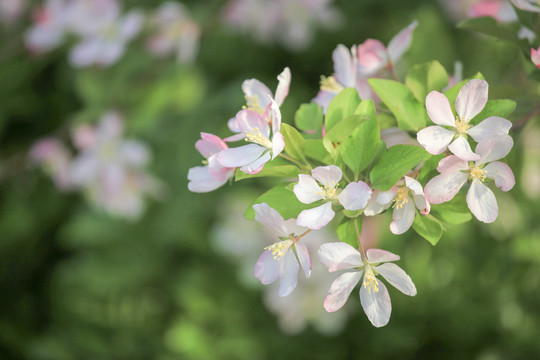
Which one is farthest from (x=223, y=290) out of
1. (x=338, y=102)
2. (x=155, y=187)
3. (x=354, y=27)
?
(x=338, y=102)

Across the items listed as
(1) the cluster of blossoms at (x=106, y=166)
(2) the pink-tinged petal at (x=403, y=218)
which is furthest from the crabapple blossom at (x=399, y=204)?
(1) the cluster of blossoms at (x=106, y=166)

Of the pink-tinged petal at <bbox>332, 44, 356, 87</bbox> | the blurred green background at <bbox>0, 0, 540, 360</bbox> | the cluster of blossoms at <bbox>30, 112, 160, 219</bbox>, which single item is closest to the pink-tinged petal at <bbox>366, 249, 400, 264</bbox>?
the pink-tinged petal at <bbox>332, 44, 356, 87</bbox>

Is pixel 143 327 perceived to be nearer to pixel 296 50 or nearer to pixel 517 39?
pixel 296 50

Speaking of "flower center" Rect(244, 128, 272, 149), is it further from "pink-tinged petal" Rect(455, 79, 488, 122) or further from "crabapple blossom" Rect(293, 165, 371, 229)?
"pink-tinged petal" Rect(455, 79, 488, 122)

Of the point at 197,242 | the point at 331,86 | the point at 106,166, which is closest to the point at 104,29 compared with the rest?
the point at 106,166

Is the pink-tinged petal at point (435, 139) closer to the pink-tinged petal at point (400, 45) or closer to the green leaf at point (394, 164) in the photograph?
the green leaf at point (394, 164)

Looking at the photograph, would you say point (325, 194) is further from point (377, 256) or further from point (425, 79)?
point (425, 79)
